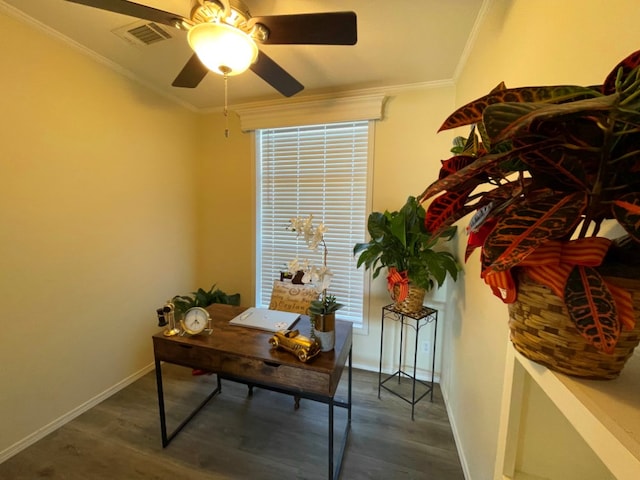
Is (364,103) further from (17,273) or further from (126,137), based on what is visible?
(17,273)

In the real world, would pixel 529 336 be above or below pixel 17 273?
above

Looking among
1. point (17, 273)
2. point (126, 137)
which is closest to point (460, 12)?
point (126, 137)

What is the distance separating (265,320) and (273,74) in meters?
1.55

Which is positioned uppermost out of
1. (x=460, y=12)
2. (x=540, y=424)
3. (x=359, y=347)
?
(x=460, y=12)

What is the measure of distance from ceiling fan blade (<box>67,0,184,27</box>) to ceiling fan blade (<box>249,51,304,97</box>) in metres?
0.41

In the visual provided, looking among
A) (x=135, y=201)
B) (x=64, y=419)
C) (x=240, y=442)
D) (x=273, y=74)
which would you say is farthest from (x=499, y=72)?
(x=64, y=419)

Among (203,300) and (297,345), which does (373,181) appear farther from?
(203,300)

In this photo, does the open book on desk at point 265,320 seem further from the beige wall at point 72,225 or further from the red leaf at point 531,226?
the red leaf at point 531,226

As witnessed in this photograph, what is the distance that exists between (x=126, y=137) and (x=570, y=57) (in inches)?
108

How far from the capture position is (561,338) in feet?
1.46

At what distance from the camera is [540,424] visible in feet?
2.01

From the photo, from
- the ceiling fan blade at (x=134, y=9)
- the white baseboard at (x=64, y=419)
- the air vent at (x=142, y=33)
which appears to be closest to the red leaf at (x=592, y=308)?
the ceiling fan blade at (x=134, y=9)

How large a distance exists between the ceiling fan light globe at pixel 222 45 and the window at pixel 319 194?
1.36 meters

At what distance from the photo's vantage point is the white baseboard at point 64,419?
1.59 meters
